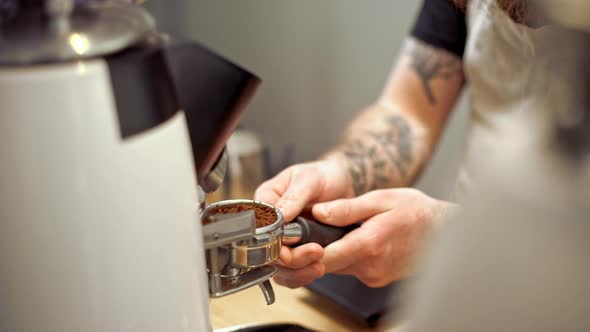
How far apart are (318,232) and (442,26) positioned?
2.14ft

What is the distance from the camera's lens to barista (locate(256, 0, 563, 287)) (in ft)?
2.38

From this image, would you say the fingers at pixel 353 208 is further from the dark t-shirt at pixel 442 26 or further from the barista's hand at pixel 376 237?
the dark t-shirt at pixel 442 26

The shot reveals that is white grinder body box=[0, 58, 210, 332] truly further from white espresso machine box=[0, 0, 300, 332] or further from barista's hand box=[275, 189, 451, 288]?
barista's hand box=[275, 189, 451, 288]

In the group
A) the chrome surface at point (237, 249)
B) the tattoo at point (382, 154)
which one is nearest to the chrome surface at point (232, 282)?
the chrome surface at point (237, 249)

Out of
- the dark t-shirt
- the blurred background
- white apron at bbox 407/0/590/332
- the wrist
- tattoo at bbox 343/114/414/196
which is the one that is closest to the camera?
white apron at bbox 407/0/590/332

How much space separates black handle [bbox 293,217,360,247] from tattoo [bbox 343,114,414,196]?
344 millimetres

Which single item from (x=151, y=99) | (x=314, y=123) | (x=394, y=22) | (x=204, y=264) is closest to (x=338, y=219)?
(x=204, y=264)

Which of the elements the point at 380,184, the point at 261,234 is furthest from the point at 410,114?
the point at 261,234

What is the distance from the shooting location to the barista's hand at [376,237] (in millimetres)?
701

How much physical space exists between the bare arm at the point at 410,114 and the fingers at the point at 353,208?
0.38 metres

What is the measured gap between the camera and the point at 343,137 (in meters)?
1.22

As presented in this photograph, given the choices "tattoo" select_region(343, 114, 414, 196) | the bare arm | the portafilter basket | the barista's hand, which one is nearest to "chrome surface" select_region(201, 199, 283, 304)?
the portafilter basket

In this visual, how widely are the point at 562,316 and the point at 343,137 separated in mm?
971

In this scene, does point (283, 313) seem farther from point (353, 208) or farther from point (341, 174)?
point (341, 174)
